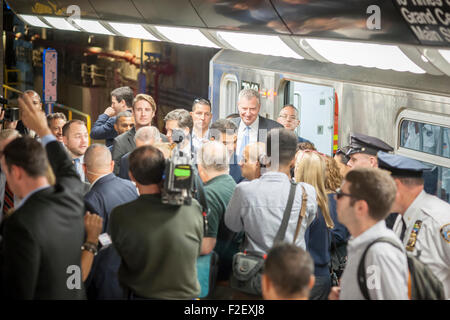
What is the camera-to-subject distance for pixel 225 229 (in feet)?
14.8

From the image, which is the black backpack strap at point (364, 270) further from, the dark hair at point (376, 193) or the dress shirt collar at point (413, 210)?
the dress shirt collar at point (413, 210)

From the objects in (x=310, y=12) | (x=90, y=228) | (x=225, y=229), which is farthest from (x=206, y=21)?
(x=90, y=228)

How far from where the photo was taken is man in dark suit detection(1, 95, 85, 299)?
318 centimetres

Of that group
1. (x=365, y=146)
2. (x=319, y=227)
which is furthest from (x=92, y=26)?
(x=319, y=227)

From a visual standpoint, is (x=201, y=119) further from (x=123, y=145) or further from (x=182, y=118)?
(x=123, y=145)

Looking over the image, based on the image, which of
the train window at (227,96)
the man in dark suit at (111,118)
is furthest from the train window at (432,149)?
the train window at (227,96)

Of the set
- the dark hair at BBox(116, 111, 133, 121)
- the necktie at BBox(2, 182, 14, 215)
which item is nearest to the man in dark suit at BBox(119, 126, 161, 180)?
the necktie at BBox(2, 182, 14, 215)

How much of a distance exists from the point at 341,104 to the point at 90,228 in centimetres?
337

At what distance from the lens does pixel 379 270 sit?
321 cm

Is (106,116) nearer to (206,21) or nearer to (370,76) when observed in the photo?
(206,21)

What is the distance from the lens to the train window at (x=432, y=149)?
5.18m

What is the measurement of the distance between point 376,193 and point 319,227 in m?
1.13

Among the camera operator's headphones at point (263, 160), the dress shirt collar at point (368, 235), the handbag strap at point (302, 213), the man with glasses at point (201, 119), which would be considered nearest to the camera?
the dress shirt collar at point (368, 235)

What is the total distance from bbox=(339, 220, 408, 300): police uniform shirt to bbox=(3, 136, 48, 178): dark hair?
165 cm
